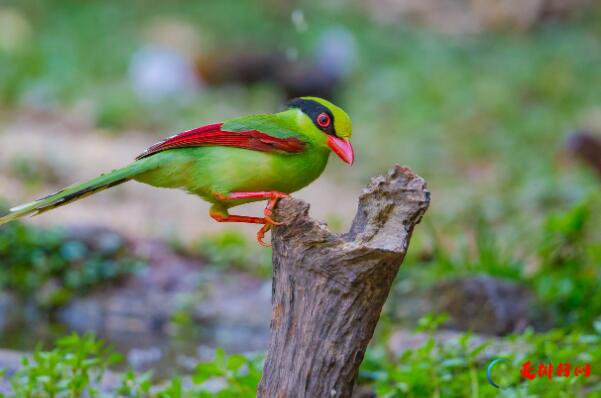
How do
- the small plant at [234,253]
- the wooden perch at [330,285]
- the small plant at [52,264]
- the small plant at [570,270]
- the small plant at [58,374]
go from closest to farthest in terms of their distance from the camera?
the wooden perch at [330,285], the small plant at [58,374], the small plant at [570,270], the small plant at [52,264], the small plant at [234,253]

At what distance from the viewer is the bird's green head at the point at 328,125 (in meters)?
2.55

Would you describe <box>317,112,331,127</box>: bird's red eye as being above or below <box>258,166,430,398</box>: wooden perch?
above

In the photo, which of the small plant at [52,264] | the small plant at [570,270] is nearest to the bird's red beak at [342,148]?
the small plant at [570,270]

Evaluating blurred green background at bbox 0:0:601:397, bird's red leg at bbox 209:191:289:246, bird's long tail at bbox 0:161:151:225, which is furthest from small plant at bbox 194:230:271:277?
bird's long tail at bbox 0:161:151:225

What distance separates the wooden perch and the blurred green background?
0.63m

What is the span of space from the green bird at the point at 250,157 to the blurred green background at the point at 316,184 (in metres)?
0.79

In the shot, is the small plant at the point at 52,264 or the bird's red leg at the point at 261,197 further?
the small plant at the point at 52,264

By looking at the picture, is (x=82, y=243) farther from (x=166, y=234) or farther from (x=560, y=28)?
(x=560, y=28)

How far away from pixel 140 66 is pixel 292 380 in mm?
10062

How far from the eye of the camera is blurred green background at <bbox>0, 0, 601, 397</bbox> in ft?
12.6

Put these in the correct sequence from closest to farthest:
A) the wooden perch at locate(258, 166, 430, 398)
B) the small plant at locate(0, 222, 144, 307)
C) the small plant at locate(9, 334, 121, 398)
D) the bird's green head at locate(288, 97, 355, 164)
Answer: the wooden perch at locate(258, 166, 430, 398)
the bird's green head at locate(288, 97, 355, 164)
the small plant at locate(9, 334, 121, 398)
the small plant at locate(0, 222, 144, 307)

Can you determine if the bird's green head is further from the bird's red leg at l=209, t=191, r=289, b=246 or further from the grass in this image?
the grass

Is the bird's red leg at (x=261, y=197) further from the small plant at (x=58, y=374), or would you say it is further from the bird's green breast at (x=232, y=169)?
the small plant at (x=58, y=374)

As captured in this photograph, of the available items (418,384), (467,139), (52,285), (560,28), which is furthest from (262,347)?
(560,28)
